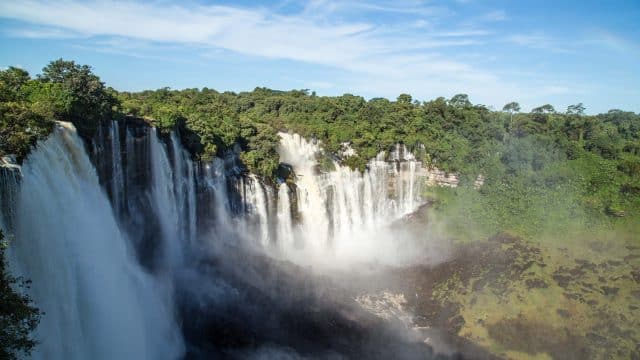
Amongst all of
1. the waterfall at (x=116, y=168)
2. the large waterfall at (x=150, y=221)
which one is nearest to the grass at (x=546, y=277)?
the large waterfall at (x=150, y=221)

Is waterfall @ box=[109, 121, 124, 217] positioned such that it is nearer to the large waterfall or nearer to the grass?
the large waterfall

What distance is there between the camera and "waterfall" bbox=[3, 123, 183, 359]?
16547 millimetres

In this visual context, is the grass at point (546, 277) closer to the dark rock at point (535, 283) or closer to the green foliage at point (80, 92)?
the dark rock at point (535, 283)

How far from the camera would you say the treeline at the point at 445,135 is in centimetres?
4041

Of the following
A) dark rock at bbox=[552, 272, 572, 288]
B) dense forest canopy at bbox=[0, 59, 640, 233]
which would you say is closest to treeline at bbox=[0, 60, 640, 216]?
dense forest canopy at bbox=[0, 59, 640, 233]

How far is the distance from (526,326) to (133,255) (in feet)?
87.7

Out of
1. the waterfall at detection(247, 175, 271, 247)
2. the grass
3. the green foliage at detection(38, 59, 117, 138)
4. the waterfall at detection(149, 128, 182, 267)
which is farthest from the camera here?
the waterfall at detection(247, 175, 271, 247)

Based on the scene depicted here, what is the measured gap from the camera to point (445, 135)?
5353 cm

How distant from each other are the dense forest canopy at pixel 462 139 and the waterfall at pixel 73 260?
41.6ft

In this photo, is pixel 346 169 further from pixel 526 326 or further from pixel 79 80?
pixel 79 80

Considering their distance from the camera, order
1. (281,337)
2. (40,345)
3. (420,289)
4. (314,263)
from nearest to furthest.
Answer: (40,345) → (281,337) → (420,289) → (314,263)

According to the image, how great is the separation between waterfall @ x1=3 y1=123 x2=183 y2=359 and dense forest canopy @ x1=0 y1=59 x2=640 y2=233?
1267 cm

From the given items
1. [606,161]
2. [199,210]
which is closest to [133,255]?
[199,210]

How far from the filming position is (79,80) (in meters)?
23.2
